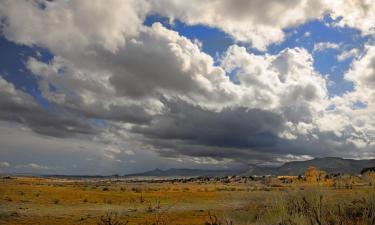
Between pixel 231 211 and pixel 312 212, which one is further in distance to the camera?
pixel 231 211

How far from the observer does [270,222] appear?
15.7 m

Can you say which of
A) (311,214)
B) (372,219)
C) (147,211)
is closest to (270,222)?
(311,214)

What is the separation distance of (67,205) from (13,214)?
10791mm

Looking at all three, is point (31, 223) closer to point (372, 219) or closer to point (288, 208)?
point (288, 208)

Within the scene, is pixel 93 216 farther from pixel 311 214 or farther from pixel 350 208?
pixel 311 214

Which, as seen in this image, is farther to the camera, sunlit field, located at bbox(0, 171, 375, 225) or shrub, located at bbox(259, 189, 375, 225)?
sunlit field, located at bbox(0, 171, 375, 225)

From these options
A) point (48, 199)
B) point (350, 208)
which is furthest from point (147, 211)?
point (350, 208)

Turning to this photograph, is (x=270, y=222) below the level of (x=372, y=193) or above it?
below

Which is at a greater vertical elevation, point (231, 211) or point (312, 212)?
point (312, 212)

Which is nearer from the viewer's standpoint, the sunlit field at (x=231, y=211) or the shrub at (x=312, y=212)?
the shrub at (x=312, y=212)

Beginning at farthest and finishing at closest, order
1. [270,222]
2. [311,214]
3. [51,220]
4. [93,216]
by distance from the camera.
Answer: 1. [93,216]
2. [51,220]
3. [270,222]
4. [311,214]

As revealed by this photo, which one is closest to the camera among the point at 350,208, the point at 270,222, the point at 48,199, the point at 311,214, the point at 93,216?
the point at 311,214

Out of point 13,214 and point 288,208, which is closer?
point 288,208

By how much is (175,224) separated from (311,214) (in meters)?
16.4
